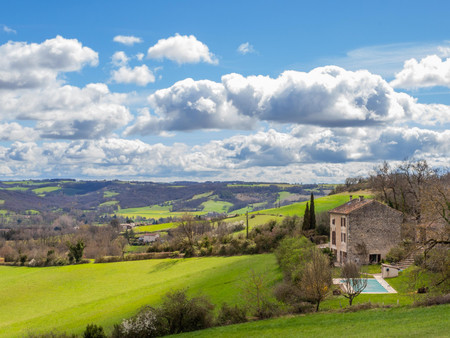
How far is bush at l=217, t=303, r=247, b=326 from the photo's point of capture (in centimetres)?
3844

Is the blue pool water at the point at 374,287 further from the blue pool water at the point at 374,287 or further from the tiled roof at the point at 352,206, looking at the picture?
the tiled roof at the point at 352,206

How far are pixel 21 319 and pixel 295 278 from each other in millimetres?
37813

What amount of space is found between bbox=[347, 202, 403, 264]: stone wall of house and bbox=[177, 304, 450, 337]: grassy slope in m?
27.3

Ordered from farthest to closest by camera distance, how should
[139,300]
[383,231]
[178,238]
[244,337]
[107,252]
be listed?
1. [107,252]
2. [178,238]
3. [383,231]
4. [139,300]
5. [244,337]

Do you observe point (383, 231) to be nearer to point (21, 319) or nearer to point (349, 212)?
point (349, 212)

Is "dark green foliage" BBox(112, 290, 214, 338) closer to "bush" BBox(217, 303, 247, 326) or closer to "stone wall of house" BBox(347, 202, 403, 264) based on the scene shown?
"bush" BBox(217, 303, 247, 326)

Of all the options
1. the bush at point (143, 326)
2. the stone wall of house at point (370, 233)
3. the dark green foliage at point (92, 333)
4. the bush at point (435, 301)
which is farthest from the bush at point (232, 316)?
the stone wall of house at point (370, 233)

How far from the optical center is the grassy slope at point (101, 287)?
171 ft

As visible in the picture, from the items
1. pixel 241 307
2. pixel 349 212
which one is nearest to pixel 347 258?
pixel 349 212

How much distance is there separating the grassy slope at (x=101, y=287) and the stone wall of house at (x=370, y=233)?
11.7 m

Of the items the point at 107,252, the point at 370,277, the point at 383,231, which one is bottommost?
the point at 107,252

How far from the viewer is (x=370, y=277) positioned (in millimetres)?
52312

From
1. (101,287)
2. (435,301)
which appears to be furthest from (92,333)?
(101,287)

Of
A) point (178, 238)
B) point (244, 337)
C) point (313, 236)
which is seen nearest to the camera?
point (244, 337)
